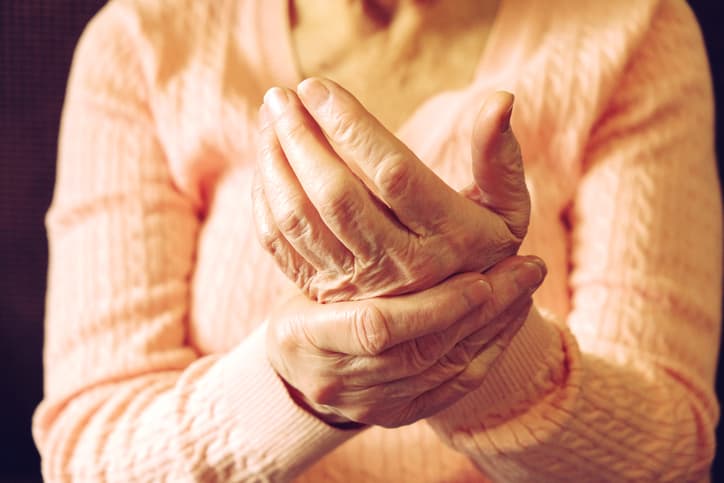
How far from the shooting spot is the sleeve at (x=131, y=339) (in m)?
0.59

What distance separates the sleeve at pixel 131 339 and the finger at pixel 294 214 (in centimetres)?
15

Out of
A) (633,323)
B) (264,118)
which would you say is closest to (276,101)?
(264,118)

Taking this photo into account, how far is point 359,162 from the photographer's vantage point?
411 millimetres

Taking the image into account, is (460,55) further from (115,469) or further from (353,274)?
(115,469)

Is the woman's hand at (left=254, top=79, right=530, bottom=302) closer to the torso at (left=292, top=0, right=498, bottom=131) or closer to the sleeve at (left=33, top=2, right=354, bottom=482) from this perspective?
the sleeve at (left=33, top=2, right=354, bottom=482)

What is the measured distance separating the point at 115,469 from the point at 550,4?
601 mm

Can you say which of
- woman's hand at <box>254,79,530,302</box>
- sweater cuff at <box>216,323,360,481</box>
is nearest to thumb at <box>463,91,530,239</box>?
woman's hand at <box>254,79,530,302</box>

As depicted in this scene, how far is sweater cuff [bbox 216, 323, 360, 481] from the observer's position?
0.56 m

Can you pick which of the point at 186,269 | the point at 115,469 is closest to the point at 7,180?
the point at 186,269

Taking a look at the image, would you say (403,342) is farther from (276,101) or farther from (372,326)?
(276,101)

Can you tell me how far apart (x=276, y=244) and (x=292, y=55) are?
329 mm

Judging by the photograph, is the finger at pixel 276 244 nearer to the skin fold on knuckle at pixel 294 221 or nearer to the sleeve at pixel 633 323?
the skin fold on knuckle at pixel 294 221

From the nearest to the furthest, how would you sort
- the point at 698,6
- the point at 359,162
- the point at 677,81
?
the point at 359,162 → the point at 677,81 → the point at 698,6

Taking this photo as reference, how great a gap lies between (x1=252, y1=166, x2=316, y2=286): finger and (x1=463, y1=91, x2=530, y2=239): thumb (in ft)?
0.38
